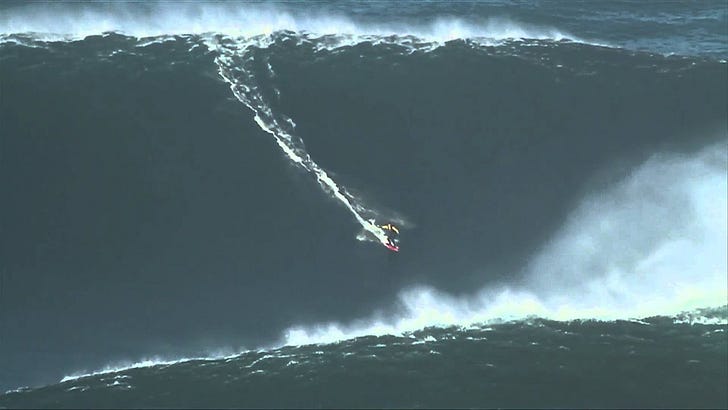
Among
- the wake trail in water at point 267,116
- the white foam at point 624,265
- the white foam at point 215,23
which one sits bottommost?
the white foam at point 624,265

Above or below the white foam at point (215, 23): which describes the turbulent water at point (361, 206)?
below

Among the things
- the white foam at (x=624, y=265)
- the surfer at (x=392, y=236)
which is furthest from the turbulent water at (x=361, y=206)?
the surfer at (x=392, y=236)

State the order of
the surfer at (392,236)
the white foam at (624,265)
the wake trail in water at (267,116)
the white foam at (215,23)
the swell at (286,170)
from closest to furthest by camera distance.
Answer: the white foam at (624,265) → the swell at (286,170) → the surfer at (392,236) → the wake trail in water at (267,116) → the white foam at (215,23)

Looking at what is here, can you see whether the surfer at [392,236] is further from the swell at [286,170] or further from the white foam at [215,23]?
the white foam at [215,23]

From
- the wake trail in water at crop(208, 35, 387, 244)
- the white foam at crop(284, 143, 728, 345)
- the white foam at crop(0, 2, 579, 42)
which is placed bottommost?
the white foam at crop(284, 143, 728, 345)

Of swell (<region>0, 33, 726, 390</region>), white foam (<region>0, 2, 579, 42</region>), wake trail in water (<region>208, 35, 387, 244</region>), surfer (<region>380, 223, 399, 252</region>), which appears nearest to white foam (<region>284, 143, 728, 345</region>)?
swell (<region>0, 33, 726, 390</region>)

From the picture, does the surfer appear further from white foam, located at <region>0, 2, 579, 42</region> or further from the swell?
white foam, located at <region>0, 2, 579, 42</region>

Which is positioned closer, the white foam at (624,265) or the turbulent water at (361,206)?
the turbulent water at (361,206)

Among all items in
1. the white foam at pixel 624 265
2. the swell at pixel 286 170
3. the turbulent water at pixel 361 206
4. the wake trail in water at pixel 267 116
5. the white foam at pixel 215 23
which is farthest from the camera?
the white foam at pixel 215 23
